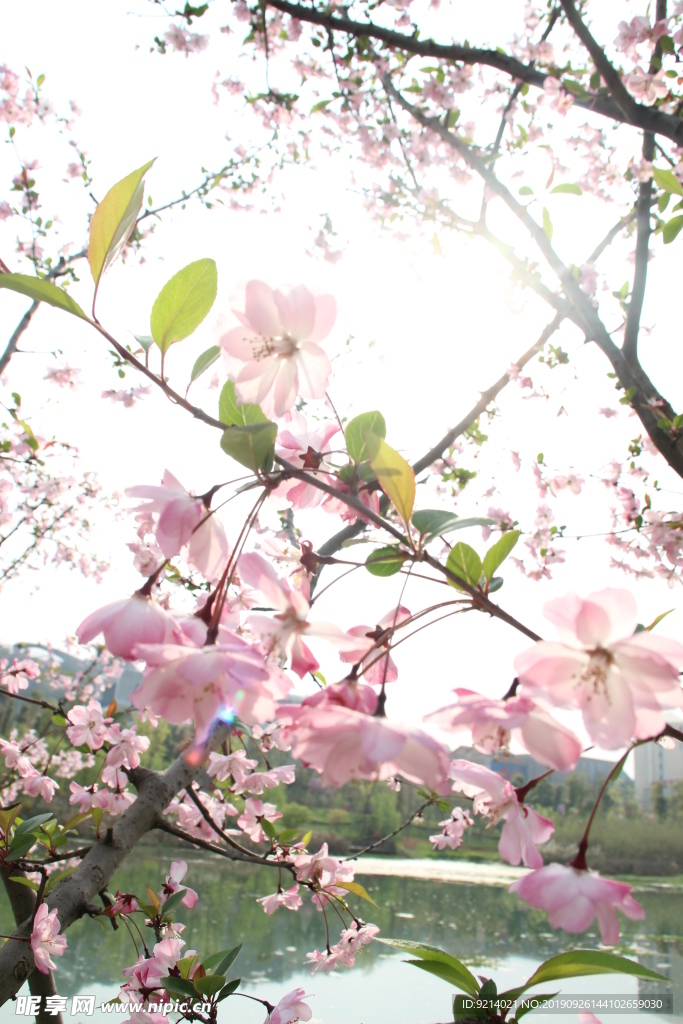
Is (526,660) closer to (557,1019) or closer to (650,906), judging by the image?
(557,1019)

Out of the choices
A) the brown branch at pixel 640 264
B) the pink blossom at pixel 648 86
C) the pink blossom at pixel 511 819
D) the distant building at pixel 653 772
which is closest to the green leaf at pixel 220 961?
the pink blossom at pixel 511 819

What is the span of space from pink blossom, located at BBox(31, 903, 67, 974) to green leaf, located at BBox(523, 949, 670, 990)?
793 mm

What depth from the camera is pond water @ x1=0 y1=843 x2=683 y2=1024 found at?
3686 millimetres

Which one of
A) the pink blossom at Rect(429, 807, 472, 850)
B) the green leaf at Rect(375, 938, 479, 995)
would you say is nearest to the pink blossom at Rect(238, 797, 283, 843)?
the pink blossom at Rect(429, 807, 472, 850)

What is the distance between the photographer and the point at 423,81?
260 cm

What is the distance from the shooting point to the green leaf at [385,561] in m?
0.42

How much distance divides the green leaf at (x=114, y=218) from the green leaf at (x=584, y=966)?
57 centimetres

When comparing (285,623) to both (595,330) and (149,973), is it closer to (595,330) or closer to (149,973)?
(149,973)

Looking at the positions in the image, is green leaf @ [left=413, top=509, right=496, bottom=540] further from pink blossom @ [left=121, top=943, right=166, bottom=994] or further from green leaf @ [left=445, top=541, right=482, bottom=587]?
pink blossom @ [left=121, top=943, right=166, bottom=994]

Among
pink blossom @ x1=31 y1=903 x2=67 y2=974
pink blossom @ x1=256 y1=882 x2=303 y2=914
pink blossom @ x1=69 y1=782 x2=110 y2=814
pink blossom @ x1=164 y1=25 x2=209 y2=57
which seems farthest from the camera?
pink blossom @ x1=164 y1=25 x2=209 y2=57

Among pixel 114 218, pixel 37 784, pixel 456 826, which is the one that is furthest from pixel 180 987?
pixel 456 826

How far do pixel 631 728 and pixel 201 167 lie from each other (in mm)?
3161

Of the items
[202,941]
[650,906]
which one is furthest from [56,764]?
[650,906]

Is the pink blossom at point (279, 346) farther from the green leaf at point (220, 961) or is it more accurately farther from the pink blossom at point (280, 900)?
the pink blossom at point (280, 900)
